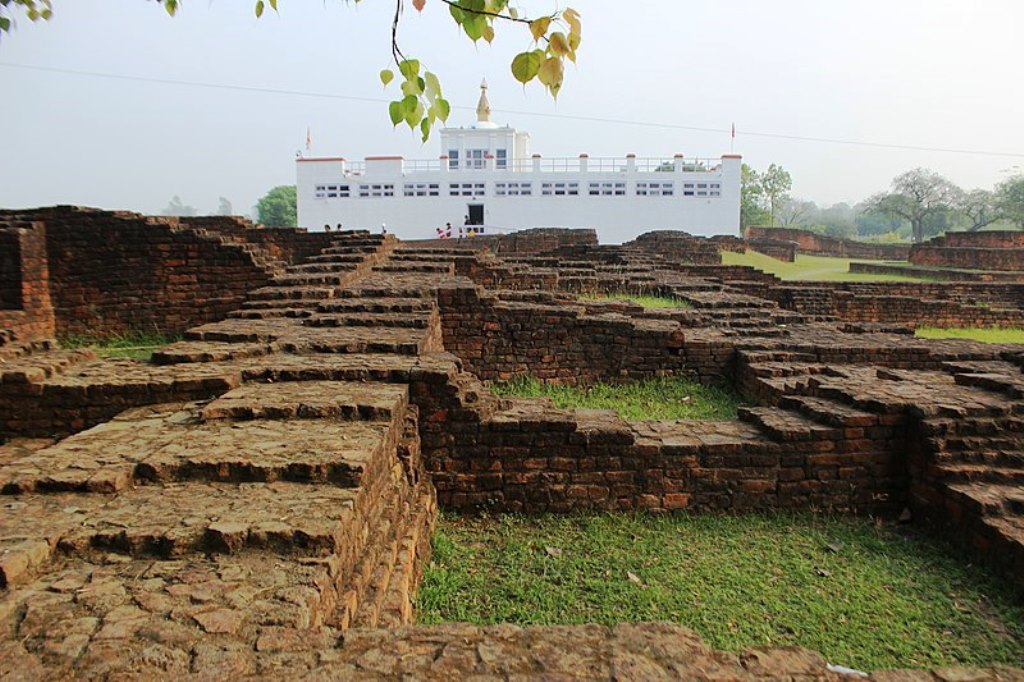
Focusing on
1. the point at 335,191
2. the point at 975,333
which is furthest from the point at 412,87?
the point at 335,191

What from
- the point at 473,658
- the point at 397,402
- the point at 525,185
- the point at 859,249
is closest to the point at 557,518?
the point at 397,402

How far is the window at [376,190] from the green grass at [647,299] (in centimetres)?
2617

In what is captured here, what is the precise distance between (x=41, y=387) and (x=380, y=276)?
5.43 meters

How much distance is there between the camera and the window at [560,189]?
1410 inches

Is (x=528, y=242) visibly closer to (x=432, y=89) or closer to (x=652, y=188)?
(x=652, y=188)

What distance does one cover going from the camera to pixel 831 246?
122 ft

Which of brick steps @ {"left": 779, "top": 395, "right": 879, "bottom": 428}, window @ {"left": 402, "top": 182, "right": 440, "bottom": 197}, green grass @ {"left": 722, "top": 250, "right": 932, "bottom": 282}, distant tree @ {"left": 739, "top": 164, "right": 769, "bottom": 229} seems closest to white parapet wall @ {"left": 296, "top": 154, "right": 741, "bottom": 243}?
window @ {"left": 402, "top": 182, "right": 440, "bottom": 197}

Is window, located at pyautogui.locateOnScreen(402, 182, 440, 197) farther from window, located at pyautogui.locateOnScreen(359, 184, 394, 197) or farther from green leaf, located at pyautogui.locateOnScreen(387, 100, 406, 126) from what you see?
green leaf, located at pyautogui.locateOnScreen(387, 100, 406, 126)

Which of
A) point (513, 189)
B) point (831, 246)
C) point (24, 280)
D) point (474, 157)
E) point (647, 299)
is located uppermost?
point (474, 157)

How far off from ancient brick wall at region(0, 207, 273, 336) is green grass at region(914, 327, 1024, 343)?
11.2m

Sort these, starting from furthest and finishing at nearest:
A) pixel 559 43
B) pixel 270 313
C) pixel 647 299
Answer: pixel 647 299
pixel 270 313
pixel 559 43

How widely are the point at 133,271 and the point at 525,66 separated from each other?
301 inches

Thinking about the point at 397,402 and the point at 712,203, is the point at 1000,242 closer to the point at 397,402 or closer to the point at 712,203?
the point at 712,203

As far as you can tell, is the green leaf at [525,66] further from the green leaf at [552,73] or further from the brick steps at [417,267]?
the brick steps at [417,267]
